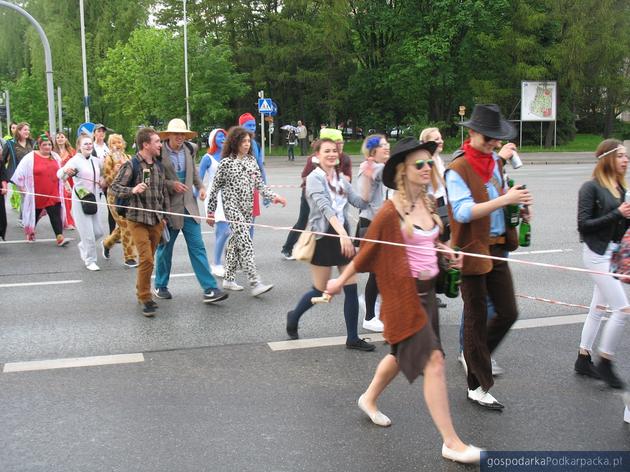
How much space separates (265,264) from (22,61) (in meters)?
44.9

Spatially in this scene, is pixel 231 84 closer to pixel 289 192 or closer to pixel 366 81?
pixel 366 81

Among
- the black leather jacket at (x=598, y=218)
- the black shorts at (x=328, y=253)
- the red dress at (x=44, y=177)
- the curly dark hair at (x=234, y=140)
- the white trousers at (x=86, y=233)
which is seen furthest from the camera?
the red dress at (x=44, y=177)

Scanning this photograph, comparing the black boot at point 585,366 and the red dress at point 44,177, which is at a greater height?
the red dress at point 44,177

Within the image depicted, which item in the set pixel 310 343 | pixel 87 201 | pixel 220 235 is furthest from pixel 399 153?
pixel 87 201

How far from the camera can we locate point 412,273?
13.1ft

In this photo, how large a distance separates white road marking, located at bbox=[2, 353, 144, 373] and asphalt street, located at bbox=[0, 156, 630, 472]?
52 millimetres

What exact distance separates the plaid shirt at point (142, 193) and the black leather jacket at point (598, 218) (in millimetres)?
3951

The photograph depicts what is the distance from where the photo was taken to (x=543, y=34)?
4053 cm

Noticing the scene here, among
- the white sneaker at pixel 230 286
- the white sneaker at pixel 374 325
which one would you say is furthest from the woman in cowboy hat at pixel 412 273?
the white sneaker at pixel 230 286

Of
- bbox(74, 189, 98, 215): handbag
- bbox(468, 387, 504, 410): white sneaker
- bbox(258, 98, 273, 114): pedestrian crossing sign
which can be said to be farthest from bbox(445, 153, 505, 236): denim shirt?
bbox(258, 98, 273, 114): pedestrian crossing sign

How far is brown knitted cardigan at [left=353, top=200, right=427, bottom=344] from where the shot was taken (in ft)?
12.9

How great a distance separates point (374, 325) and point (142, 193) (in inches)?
101

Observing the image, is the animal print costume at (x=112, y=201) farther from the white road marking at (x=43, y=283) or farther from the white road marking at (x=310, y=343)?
the white road marking at (x=310, y=343)

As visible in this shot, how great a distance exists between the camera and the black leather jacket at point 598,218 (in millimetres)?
4906
